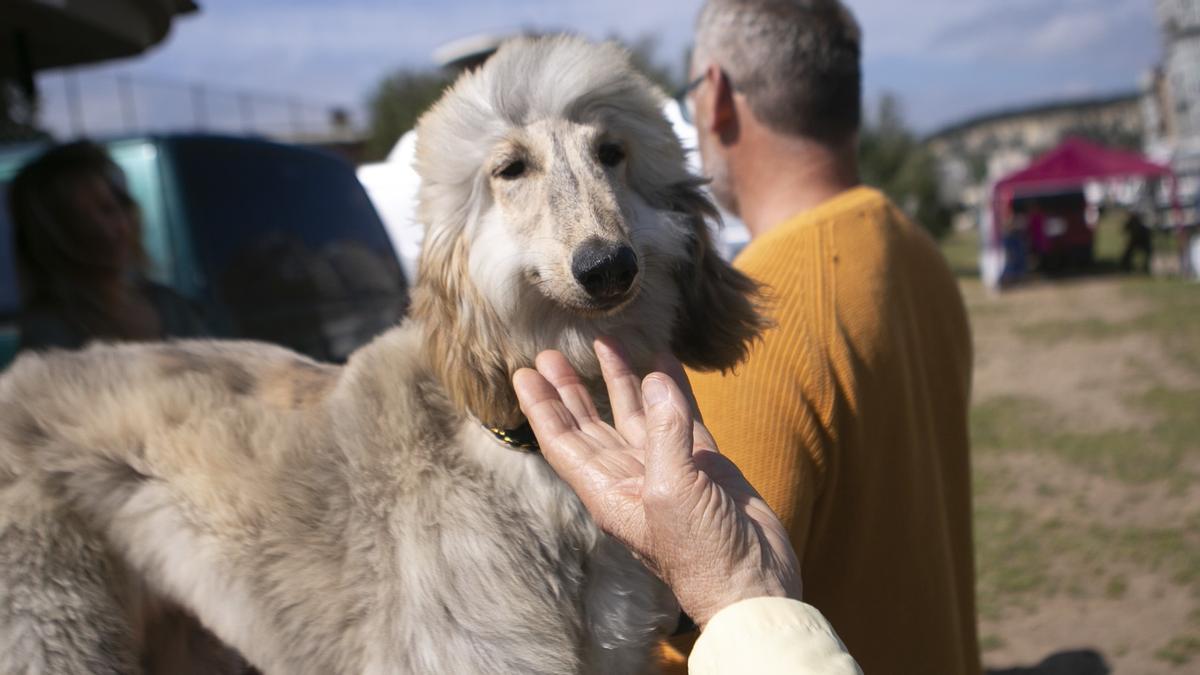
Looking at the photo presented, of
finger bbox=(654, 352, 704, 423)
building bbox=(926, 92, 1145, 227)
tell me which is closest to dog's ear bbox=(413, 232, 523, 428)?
finger bbox=(654, 352, 704, 423)

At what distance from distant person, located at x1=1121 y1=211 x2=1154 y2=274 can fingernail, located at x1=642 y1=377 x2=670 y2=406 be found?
25.9 metres

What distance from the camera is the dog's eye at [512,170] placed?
5.79 ft

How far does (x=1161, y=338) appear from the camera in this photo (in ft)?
47.1

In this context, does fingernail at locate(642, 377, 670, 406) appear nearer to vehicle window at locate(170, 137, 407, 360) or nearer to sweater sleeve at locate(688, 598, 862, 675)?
sweater sleeve at locate(688, 598, 862, 675)

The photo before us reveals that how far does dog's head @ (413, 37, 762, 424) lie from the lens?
1723 mm

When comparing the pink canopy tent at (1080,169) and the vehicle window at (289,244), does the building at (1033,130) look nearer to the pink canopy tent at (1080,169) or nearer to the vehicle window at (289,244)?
the pink canopy tent at (1080,169)

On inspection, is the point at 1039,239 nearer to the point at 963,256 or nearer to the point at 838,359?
the point at 963,256

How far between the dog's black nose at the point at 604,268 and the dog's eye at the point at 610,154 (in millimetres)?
221

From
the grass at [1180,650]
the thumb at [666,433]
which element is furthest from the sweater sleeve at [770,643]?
the grass at [1180,650]

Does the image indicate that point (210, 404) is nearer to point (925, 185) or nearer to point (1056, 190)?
point (1056, 190)

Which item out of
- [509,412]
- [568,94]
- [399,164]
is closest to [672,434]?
[509,412]

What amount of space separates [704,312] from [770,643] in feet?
2.54

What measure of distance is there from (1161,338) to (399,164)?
13.2 m

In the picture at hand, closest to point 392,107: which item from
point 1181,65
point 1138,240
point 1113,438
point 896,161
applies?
point 896,161
